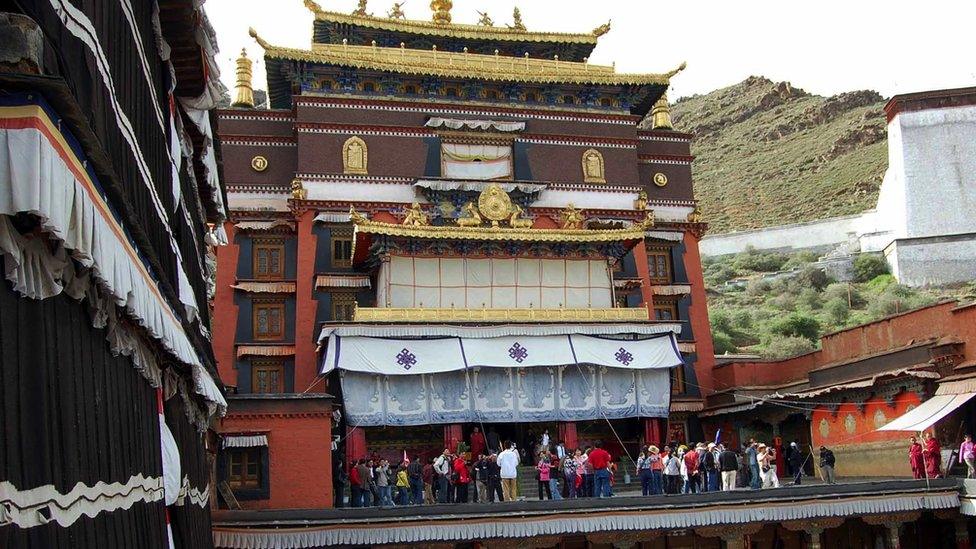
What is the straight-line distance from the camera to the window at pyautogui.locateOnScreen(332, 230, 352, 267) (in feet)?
108

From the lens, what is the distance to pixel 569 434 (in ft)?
96.4

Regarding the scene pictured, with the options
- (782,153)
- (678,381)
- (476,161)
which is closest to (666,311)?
(678,381)

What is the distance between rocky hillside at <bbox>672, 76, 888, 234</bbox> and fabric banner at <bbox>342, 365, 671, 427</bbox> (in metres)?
64.8

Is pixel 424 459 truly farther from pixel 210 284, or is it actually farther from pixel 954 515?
pixel 954 515

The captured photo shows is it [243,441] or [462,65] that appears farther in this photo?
[462,65]

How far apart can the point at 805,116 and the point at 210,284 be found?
10446 centimetres

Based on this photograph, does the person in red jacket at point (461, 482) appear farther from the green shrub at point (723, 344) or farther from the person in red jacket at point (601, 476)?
the green shrub at point (723, 344)

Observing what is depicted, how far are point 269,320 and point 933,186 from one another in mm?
50745

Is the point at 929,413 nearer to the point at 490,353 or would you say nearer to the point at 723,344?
the point at 490,353

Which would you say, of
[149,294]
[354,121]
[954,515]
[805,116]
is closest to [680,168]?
[354,121]

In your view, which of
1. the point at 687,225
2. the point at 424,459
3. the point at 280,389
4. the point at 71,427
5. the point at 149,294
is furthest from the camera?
the point at 687,225

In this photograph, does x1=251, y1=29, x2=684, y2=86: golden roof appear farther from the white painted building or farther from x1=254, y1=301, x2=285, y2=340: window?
the white painted building

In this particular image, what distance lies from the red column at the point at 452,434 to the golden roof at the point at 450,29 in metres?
17.2

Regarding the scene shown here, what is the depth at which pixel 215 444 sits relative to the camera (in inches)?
818
